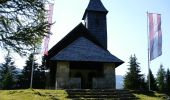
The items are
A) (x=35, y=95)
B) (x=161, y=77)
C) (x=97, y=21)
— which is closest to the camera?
(x=35, y=95)

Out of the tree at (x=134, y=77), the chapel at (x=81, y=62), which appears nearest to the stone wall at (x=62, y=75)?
the chapel at (x=81, y=62)

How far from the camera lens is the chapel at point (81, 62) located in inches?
997

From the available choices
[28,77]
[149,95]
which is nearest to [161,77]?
[28,77]

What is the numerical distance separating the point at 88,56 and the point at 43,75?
2337 centimetres

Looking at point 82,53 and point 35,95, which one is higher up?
point 82,53

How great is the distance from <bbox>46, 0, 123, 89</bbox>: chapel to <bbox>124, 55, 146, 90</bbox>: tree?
1697 cm

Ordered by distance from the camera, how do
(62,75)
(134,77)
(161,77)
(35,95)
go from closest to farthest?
(35,95)
(62,75)
(134,77)
(161,77)

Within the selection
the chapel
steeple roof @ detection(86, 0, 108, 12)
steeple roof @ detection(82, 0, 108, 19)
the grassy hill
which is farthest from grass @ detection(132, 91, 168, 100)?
steeple roof @ detection(86, 0, 108, 12)

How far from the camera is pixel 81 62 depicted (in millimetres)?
26938

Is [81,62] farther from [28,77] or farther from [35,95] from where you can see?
[28,77]

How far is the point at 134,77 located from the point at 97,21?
18.4 meters

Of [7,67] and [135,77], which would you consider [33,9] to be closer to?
[135,77]

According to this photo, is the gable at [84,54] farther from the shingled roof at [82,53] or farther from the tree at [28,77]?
the tree at [28,77]

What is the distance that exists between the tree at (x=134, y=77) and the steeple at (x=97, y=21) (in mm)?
16715
